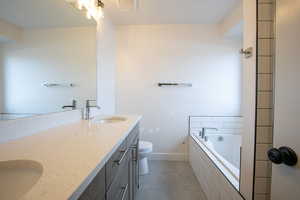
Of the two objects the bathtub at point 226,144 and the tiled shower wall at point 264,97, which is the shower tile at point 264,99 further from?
the bathtub at point 226,144

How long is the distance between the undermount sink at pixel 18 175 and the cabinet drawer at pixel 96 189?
21cm

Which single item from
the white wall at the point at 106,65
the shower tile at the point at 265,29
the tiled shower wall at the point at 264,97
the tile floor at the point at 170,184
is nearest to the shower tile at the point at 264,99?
the tiled shower wall at the point at 264,97

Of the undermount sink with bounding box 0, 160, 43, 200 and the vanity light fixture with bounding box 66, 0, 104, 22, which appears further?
the vanity light fixture with bounding box 66, 0, 104, 22

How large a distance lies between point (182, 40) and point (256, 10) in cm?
195

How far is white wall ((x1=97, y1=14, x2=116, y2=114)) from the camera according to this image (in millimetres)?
2262

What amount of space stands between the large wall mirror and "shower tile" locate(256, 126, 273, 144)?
1547mm

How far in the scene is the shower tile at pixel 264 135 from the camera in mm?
1017

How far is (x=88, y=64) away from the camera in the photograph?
196cm

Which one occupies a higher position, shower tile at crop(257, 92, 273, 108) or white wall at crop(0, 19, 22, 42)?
white wall at crop(0, 19, 22, 42)

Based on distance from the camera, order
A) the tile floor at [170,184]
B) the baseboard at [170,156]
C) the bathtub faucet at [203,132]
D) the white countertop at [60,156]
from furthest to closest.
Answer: the baseboard at [170,156] < the bathtub faucet at [203,132] < the tile floor at [170,184] < the white countertop at [60,156]

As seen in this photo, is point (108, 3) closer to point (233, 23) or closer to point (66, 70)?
point (66, 70)

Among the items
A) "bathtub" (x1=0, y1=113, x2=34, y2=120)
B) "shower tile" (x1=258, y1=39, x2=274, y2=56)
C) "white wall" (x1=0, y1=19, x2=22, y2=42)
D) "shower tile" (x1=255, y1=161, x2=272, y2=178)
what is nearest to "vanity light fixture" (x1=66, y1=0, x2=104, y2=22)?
"white wall" (x1=0, y1=19, x2=22, y2=42)

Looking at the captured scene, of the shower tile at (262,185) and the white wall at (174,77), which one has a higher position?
the white wall at (174,77)

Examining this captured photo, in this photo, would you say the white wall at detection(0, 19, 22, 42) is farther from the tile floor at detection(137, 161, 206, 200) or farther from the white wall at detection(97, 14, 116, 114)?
the tile floor at detection(137, 161, 206, 200)
